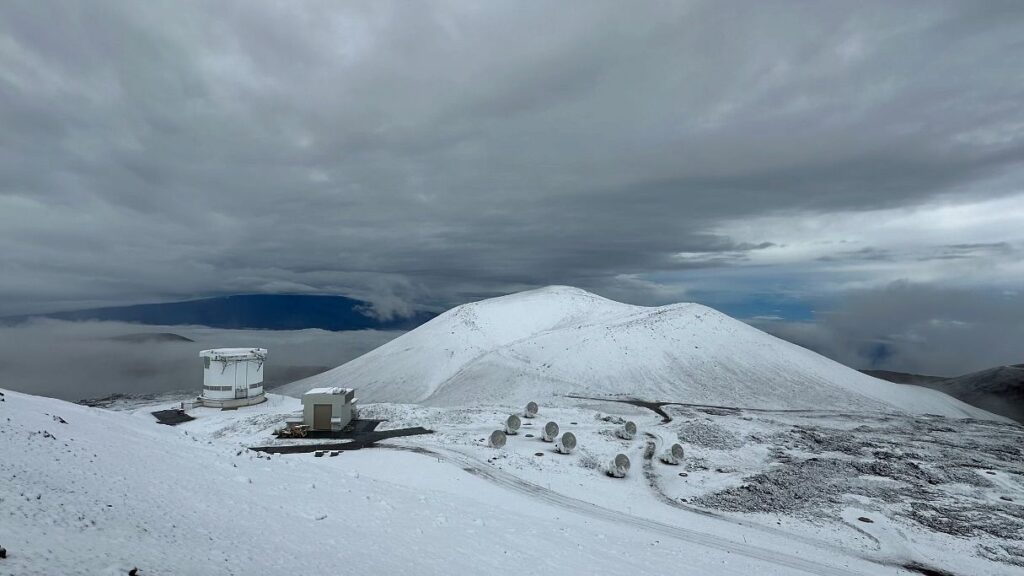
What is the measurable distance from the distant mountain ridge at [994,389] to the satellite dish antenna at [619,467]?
127 meters

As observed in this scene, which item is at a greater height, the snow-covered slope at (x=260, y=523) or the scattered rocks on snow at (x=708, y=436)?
the snow-covered slope at (x=260, y=523)

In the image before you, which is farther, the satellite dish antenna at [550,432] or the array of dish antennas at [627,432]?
the array of dish antennas at [627,432]

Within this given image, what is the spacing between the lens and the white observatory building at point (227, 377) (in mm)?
55031

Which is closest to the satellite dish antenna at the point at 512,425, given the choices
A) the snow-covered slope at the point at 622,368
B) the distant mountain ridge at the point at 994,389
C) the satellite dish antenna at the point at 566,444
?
the satellite dish antenna at the point at 566,444

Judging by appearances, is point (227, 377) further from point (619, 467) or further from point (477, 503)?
point (477, 503)

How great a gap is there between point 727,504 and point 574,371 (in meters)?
58.5

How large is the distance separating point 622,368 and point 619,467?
55.1 meters

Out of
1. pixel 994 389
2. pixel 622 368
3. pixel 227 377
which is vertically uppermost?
pixel 622 368

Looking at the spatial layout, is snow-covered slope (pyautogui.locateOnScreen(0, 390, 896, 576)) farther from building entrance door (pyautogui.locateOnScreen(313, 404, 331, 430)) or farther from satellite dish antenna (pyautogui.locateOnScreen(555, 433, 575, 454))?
building entrance door (pyautogui.locateOnScreen(313, 404, 331, 430))

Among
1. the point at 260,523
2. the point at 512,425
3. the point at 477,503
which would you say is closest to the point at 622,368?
the point at 512,425

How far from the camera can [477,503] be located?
21594 millimetres

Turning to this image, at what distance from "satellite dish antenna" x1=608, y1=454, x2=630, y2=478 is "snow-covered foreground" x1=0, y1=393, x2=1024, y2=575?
1.10 metres

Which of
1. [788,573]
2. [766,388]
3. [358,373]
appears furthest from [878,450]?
[358,373]

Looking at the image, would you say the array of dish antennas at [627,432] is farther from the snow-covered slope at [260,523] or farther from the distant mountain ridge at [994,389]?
the distant mountain ridge at [994,389]
